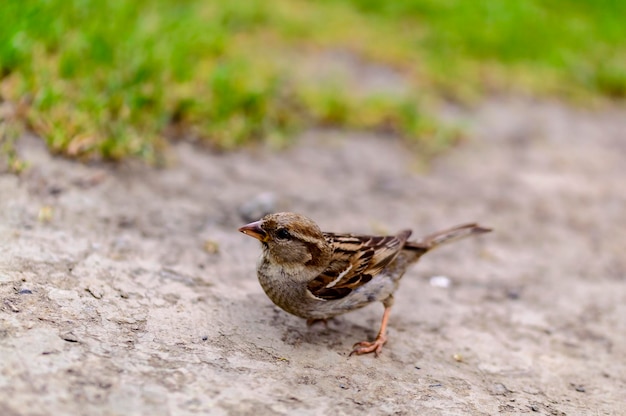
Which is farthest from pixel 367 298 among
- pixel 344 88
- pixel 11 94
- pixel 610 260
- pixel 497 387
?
pixel 344 88

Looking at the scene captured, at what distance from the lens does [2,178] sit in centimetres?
501

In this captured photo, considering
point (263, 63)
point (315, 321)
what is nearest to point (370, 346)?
point (315, 321)

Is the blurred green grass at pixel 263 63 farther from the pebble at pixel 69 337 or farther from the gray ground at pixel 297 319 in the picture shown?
the pebble at pixel 69 337

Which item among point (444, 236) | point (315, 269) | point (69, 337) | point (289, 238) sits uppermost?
point (444, 236)

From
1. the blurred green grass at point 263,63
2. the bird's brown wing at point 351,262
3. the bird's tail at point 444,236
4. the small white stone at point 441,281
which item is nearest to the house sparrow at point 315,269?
the bird's brown wing at point 351,262

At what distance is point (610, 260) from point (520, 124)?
9.02ft

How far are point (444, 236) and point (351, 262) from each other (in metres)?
0.96

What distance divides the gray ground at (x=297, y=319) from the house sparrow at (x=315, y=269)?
8.0 inches

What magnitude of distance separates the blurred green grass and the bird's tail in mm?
2351

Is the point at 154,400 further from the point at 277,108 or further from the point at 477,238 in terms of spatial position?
the point at 277,108

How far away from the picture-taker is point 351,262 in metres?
4.51

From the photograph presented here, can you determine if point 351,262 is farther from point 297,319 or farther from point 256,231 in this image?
point 256,231

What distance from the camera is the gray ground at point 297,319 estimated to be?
3.52 meters

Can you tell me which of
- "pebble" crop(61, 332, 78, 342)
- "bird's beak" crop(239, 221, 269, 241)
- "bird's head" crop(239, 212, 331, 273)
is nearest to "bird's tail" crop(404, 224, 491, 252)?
"bird's head" crop(239, 212, 331, 273)
